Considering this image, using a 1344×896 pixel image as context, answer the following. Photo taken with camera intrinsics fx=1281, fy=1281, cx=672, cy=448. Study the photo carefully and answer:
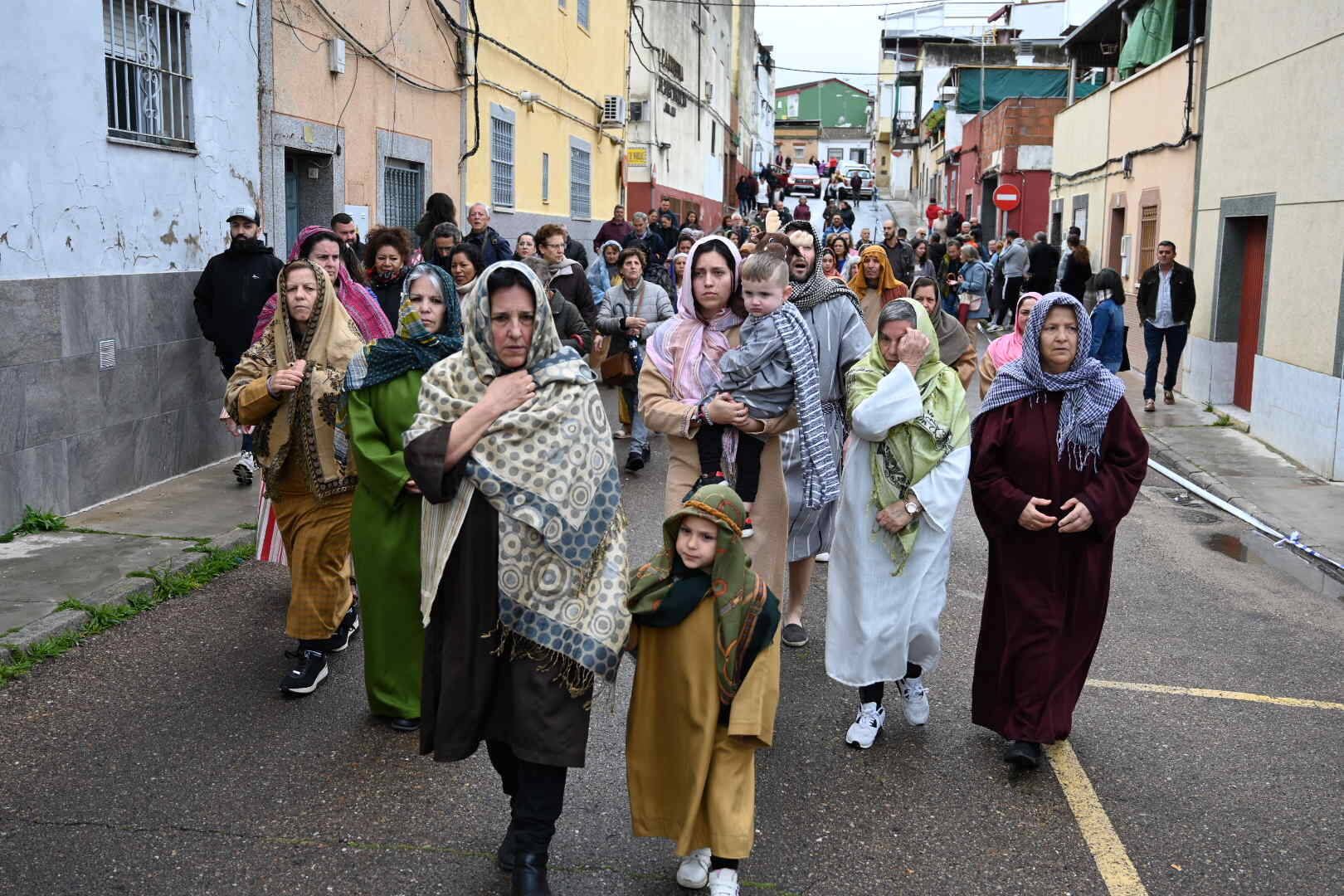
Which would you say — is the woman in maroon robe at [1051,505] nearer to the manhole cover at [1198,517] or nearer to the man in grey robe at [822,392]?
the man in grey robe at [822,392]

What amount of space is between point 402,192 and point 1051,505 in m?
11.2

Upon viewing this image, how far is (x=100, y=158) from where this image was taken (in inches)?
330

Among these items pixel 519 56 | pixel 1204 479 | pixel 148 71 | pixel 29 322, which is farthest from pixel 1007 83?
pixel 29 322

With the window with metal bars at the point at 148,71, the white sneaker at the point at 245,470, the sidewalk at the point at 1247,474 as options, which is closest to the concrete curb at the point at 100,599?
the white sneaker at the point at 245,470

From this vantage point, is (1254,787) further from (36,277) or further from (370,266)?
(36,277)

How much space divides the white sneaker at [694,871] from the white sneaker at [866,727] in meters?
1.24

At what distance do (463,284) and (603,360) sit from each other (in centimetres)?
243

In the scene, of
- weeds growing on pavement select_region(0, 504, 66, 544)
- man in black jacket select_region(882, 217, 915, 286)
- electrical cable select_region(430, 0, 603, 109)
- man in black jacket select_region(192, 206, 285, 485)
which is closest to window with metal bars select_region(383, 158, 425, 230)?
electrical cable select_region(430, 0, 603, 109)

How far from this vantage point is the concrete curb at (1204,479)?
30.7ft

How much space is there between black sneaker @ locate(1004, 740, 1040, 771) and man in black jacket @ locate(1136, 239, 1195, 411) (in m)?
10.6

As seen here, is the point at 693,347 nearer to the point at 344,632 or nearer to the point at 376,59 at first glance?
the point at 344,632

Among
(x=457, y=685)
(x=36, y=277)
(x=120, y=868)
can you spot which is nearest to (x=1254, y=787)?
(x=457, y=685)

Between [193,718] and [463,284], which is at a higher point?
[463,284]

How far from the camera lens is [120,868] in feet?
12.6
